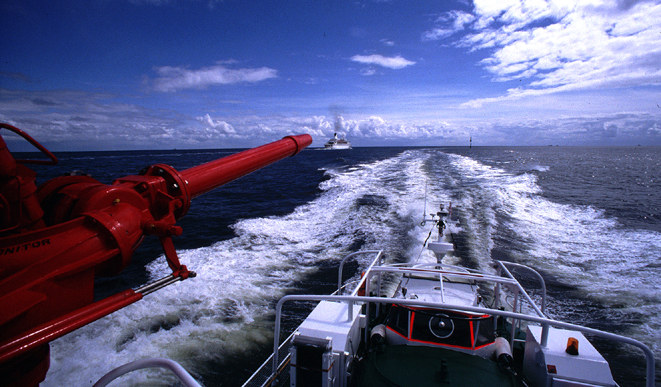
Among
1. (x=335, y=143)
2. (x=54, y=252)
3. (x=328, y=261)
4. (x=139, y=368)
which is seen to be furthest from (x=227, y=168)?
(x=335, y=143)

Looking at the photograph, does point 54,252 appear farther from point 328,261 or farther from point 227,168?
point 328,261

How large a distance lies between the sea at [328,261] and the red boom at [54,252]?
967 millimetres

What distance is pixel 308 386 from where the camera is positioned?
12.5ft

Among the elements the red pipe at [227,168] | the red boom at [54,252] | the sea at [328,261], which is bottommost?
the sea at [328,261]

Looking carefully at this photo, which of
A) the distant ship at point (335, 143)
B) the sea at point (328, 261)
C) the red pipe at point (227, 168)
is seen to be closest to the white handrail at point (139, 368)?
the red pipe at point (227, 168)

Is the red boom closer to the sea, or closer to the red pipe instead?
the red pipe

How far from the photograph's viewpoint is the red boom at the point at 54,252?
1.64m

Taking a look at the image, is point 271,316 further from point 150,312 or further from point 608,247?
point 608,247

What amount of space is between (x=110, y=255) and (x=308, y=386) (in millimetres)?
2807

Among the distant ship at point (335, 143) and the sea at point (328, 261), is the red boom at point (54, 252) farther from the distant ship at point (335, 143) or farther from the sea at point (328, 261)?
the distant ship at point (335, 143)

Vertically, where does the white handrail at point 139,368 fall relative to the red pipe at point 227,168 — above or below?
below

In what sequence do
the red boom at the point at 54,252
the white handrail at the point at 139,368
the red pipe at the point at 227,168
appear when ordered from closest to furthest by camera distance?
the red boom at the point at 54,252 < the white handrail at the point at 139,368 < the red pipe at the point at 227,168

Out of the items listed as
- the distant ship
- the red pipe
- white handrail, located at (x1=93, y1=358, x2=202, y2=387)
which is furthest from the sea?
the distant ship

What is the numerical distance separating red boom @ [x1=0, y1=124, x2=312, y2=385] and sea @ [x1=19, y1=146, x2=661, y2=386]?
0.97 meters
